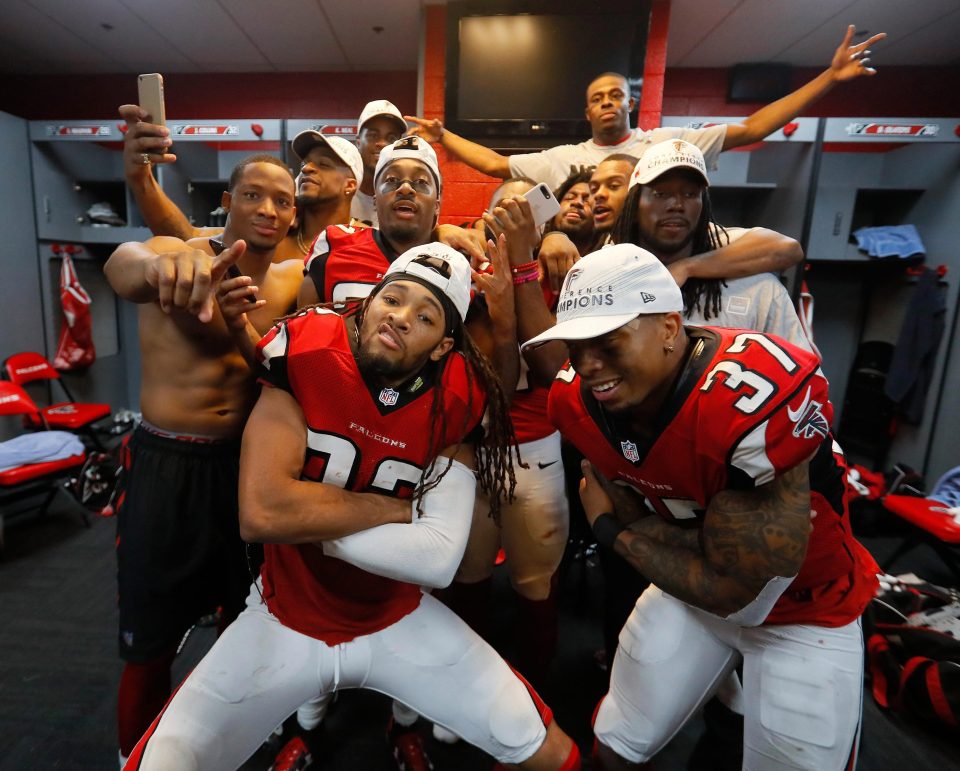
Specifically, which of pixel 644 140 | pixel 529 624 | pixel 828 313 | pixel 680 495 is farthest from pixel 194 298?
pixel 828 313

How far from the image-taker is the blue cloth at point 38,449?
3297mm

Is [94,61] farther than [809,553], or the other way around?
[94,61]

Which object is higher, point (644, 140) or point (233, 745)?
point (644, 140)

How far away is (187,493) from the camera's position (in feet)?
5.32

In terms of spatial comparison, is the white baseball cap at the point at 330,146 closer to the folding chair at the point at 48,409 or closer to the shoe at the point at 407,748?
the shoe at the point at 407,748

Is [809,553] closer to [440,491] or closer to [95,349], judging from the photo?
[440,491]

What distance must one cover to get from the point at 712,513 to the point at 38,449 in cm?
417

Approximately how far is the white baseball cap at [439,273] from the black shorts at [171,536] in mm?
871


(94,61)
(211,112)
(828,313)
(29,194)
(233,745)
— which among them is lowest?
(233,745)

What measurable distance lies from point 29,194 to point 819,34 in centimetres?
749

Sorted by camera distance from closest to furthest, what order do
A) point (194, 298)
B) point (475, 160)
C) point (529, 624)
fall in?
point (194, 298), point (529, 624), point (475, 160)

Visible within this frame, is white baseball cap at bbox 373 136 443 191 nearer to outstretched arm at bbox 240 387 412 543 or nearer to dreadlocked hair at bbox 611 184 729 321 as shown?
dreadlocked hair at bbox 611 184 729 321

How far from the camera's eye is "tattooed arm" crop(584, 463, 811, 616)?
1.09 m

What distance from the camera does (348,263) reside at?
167 centimetres
